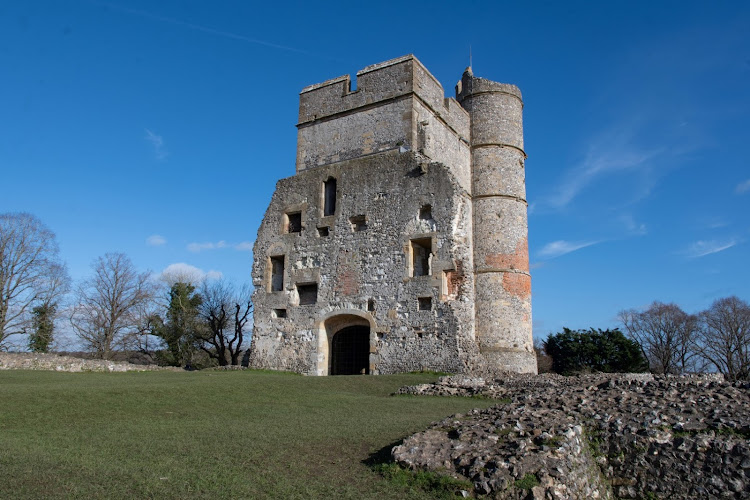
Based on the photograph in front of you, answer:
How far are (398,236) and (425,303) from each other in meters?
2.55

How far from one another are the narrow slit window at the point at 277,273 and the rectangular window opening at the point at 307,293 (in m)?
1.15

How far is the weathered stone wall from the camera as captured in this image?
18.8 m

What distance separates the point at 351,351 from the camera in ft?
69.6

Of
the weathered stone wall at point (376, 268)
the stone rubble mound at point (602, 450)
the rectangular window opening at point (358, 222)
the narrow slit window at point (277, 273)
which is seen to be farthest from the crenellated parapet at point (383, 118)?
the stone rubble mound at point (602, 450)

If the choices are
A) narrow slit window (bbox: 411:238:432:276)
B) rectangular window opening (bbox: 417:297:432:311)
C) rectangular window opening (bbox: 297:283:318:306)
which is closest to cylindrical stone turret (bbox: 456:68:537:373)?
narrow slit window (bbox: 411:238:432:276)

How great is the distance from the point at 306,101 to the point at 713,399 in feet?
65.1

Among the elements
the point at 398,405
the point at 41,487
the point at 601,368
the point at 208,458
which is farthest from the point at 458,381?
the point at 601,368

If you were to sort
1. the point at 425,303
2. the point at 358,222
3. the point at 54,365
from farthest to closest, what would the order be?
the point at 358,222
the point at 425,303
the point at 54,365

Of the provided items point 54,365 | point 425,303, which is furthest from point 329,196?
point 54,365

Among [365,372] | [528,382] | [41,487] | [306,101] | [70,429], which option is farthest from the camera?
[306,101]

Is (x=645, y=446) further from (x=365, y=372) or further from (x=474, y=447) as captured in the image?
(x=365, y=372)

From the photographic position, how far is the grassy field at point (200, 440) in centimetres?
571

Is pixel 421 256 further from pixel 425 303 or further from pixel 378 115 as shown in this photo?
pixel 378 115

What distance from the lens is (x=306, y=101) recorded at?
2408 centimetres
